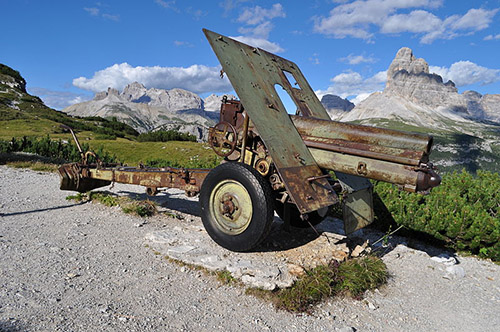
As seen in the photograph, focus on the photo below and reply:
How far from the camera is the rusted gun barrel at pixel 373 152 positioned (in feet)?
11.3

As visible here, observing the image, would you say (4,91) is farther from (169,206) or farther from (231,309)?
(231,309)

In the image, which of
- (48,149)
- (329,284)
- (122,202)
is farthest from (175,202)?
(48,149)

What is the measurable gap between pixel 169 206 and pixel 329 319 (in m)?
4.04

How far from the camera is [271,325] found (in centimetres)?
310

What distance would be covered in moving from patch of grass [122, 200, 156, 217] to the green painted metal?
283 centimetres

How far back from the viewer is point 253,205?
3842 mm

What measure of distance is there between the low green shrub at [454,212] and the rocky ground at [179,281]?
0.31 metres

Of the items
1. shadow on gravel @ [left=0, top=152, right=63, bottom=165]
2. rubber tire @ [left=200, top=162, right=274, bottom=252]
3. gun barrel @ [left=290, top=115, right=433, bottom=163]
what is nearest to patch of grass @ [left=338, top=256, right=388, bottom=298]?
rubber tire @ [left=200, top=162, right=274, bottom=252]

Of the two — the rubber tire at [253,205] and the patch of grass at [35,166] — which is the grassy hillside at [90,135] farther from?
the rubber tire at [253,205]

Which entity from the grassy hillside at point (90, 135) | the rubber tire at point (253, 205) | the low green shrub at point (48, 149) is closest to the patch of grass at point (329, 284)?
the rubber tire at point (253, 205)

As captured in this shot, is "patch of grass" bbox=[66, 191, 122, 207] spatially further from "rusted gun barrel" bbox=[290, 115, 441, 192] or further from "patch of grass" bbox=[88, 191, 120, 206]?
"rusted gun barrel" bbox=[290, 115, 441, 192]

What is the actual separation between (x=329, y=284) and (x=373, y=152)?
1465mm

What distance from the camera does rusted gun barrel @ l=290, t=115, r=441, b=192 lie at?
11.3 feet

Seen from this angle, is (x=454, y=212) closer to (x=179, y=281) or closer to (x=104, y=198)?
(x=179, y=281)
